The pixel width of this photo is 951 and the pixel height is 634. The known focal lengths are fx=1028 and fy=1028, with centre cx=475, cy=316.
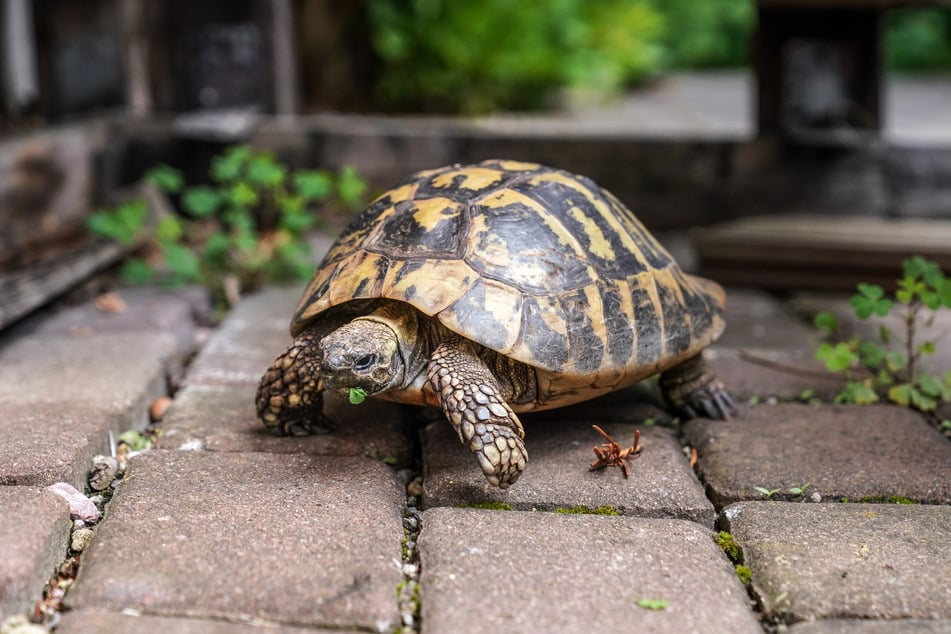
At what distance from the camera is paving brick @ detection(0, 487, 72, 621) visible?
1787 mm

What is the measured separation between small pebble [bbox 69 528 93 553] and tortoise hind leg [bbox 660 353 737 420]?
1.60 metres

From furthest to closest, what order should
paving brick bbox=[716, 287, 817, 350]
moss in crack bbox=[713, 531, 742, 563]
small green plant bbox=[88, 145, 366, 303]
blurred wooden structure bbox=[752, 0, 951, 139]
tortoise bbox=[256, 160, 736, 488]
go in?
blurred wooden structure bbox=[752, 0, 951, 139], small green plant bbox=[88, 145, 366, 303], paving brick bbox=[716, 287, 817, 350], tortoise bbox=[256, 160, 736, 488], moss in crack bbox=[713, 531, 742, 563]

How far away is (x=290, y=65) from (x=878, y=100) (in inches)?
120

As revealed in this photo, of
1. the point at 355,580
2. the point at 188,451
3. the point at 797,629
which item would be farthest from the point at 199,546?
the point at 797,629

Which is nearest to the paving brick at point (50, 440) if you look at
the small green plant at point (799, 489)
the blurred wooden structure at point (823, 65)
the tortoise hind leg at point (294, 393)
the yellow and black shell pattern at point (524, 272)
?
the tortoise hind leg at point (294, 393)

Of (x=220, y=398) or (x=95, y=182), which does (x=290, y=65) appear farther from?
(x=220, y=398)

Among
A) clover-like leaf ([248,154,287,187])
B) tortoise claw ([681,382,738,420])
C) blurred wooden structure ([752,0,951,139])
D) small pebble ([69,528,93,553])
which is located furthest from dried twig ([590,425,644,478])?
blurred wooden structure ([752,0,951,139])

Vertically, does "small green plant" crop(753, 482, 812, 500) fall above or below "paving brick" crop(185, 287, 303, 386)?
below

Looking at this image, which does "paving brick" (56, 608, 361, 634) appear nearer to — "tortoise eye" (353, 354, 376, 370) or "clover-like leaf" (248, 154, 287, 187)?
"tortoise eye" (353, 354, 376, 370)

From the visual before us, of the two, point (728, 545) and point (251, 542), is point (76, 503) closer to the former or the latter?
point (251, 542)

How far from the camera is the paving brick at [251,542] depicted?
1805 mm

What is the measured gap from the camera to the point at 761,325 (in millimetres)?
3848

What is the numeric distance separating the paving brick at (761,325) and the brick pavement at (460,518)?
42cm

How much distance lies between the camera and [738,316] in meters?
3.98
